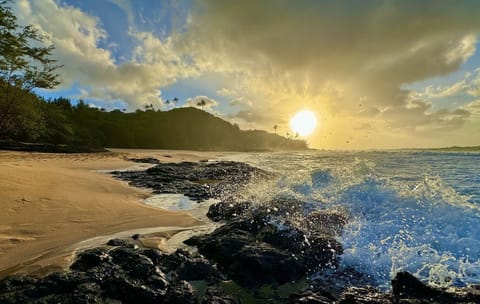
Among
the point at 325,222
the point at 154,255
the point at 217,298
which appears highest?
the point at 325,222

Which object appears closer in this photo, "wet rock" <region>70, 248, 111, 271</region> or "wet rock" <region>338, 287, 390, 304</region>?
"wet rock" <region>338, 287, 390, 304</region>

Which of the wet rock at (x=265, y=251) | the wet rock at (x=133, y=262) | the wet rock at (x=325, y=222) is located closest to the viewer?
the wet rock at (x=133, y=262)

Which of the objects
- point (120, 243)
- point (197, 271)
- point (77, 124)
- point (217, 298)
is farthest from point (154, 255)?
point (77, 124)

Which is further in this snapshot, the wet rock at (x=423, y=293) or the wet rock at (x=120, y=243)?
the wet rock at (x=120, y=243)

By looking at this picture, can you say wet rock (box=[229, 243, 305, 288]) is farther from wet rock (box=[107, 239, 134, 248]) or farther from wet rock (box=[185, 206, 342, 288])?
wet rock (box=[107, 239, 134, 248])

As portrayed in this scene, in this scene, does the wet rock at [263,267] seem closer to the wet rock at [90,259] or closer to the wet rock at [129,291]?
the wet rock at [129,291]

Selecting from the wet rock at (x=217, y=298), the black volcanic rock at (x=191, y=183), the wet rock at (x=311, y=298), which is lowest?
the wet rock at (x=217, y=298)

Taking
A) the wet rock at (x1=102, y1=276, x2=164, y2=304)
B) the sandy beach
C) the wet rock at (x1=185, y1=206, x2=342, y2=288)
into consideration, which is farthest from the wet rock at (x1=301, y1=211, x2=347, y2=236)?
the wet rock at (x1=102, y1=276, x2=164, y2=304)

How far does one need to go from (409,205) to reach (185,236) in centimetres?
717

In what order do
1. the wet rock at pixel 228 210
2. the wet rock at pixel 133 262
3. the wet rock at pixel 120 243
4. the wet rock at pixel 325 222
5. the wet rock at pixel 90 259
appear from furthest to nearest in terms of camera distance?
the wet rock at pixel 228 210 < the wet rock at pixel 325 222 < the wet rock at pixel 120 243 < the wet rock at pixel 90 259 < the wet rock at pixel 133 262

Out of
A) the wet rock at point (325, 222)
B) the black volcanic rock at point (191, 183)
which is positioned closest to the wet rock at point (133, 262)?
the wet rock at point (325, 222)

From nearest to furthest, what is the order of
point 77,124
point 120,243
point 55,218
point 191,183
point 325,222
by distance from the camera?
point 120,243 < point 55,218 < point 325,222 < point 191,183 < point 77,124

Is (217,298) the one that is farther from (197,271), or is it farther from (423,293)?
(423,293)

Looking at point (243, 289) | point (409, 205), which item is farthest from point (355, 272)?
point (409, 205)
